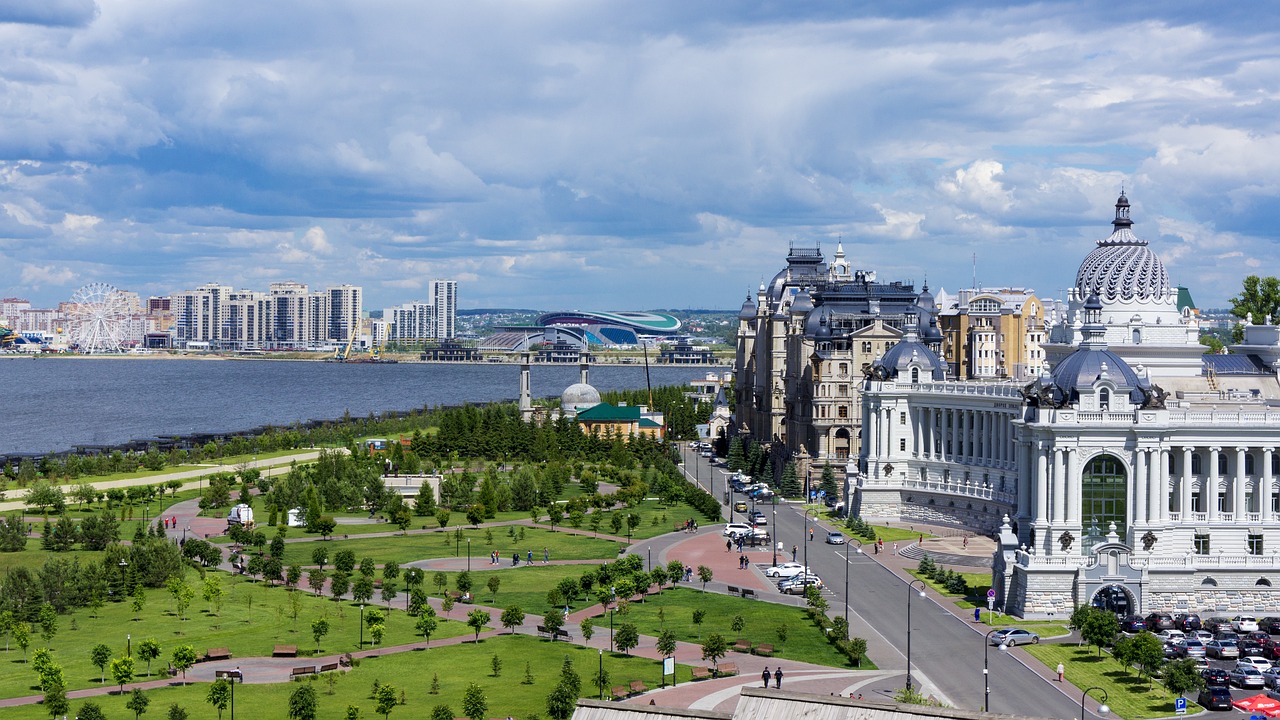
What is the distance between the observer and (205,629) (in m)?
76.0

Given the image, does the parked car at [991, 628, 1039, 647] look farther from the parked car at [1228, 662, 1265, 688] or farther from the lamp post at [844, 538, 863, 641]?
the parked car at [1228, 662, 1265, 688]

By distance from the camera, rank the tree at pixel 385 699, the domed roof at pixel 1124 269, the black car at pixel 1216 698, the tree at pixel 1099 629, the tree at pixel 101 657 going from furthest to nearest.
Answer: the domed roof at pixel 1124 269 < the tree at pixel 1099 629 < the tree at pixel 101 657 < the black car at pixel 1216 698 < the tree at pixel 385 699

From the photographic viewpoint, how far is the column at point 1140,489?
8394cm

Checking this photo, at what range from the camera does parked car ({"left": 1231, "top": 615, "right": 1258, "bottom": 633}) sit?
250 ft

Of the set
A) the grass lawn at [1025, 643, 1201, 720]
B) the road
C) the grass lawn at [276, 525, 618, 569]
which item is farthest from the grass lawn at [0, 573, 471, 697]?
the grass lawn at [1025, 643, 1201, 720]

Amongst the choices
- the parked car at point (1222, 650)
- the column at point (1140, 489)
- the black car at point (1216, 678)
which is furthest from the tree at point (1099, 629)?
the column at point (1140, 489)

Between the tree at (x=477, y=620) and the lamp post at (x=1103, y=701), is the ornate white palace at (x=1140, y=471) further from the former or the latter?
the tree at (x=477, y=620)

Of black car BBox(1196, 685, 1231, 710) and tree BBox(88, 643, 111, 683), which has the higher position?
tree BBox(88, 643, 111, 683)

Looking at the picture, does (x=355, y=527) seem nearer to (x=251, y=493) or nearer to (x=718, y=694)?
(x=251, y=493)

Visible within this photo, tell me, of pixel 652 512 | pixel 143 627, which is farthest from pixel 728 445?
pixel 143 627

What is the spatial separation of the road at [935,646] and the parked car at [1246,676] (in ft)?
25.1

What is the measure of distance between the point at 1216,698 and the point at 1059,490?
23.0 m

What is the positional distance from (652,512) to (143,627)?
53965mm

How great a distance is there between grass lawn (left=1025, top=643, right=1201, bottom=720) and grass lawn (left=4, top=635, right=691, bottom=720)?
16978 millimetres
